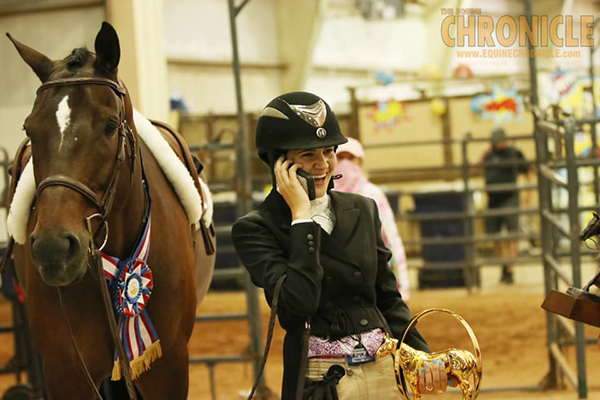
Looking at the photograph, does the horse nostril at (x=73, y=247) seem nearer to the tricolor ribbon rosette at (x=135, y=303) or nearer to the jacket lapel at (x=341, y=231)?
the tricolor ribbon rosette at (x=135, y=303)

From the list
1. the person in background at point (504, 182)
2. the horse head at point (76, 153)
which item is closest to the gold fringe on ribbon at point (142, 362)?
A: the horse head at point (76, 153)

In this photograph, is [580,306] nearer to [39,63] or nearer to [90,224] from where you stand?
[90,224]

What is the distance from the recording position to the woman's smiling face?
→ 2209 millimetres

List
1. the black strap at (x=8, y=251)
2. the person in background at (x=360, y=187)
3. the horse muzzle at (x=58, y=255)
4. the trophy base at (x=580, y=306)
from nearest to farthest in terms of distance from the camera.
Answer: the trophy base at (x=580, y=306) → the horse muzzle at (x=58, y=255) → the black strap at (x=8, y=251) → the person in background at (x=360, y=187)

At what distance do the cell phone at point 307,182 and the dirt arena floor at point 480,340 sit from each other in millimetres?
3380

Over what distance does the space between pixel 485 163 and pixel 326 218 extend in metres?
7.33

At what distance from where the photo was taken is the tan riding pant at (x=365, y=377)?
7.14ft

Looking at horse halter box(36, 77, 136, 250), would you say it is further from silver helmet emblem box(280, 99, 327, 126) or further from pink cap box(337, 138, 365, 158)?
pink cap box(337, 138, 365, 158)

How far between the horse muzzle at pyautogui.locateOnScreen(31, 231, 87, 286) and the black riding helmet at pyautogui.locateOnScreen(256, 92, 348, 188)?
56cm

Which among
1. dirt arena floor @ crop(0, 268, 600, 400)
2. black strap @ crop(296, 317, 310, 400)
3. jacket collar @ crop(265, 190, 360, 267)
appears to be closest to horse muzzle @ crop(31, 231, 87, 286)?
jacket collar @ crop(265, 190, 360, 267)

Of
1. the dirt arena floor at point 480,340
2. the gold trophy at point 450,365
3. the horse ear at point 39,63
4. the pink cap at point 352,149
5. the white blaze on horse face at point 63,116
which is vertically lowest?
the dirt arena floor at point 480,340

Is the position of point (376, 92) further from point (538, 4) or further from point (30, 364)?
point (30, 364)

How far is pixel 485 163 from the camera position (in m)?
9.35

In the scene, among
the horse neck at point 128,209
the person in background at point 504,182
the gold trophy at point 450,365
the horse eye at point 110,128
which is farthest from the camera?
the person in background at point 504,182
